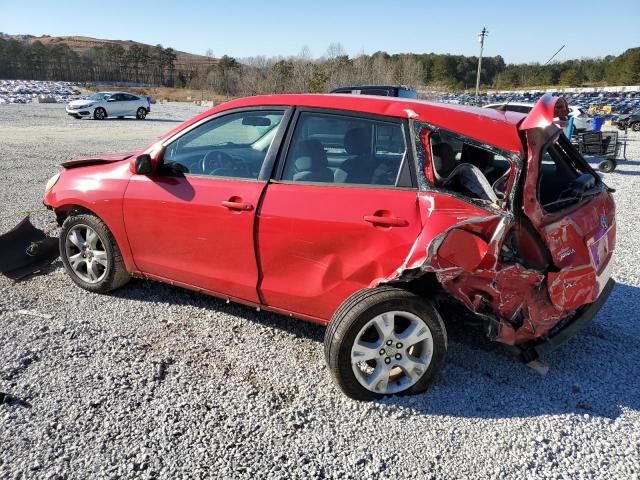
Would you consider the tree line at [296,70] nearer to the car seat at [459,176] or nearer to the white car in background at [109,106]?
the white car in background at [109,106]

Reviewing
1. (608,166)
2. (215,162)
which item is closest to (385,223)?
(215,162)

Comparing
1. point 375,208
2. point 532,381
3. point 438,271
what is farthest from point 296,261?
point 532,381

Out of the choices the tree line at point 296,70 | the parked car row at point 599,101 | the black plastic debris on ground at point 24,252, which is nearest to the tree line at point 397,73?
the tree line at point 296,70

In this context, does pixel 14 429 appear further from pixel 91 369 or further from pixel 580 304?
pixel 580 304

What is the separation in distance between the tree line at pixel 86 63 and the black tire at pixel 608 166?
442 ft

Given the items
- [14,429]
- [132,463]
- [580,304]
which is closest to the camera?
[132,463]

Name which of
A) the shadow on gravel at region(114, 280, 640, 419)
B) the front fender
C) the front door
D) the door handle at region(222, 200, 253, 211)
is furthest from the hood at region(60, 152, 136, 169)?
the door handle at region(222, 200, 253, 211)

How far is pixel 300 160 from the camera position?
336 cm

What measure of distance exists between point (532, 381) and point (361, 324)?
1271 millimetres

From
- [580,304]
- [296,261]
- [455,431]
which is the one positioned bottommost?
[455,431]

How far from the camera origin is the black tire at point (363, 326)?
2848 mm

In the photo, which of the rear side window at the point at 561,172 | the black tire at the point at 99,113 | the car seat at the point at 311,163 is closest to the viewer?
the car seat at the point at 311,163

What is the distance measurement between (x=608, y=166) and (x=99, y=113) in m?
27.4

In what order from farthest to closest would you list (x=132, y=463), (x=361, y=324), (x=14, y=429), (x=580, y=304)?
(x=580, y=304) → (x=361, y=324) → (x=14, y=429) → (x=132, y=463)
